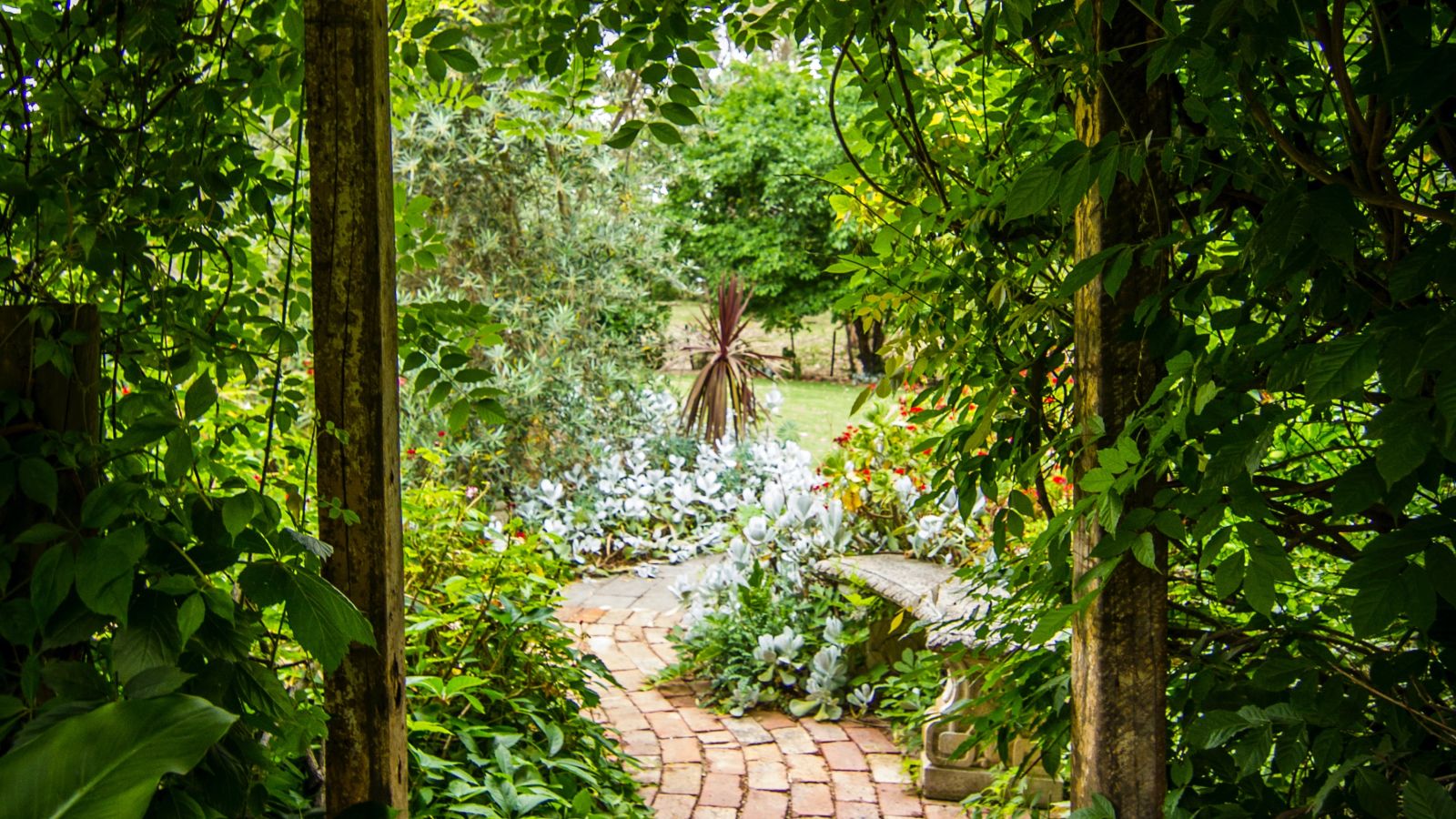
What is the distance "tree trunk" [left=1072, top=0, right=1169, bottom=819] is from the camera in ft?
5.42

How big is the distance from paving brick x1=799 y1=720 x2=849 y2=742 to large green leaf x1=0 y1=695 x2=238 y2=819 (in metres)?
3.41

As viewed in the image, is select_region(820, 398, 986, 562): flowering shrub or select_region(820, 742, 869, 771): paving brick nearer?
select_region(820, 742, 869, 771): paving brick

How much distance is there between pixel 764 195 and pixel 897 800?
12.6 meters

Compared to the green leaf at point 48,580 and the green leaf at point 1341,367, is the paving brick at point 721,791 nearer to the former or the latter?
the green leaf at point 48,580

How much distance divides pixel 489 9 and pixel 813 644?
512 centimetres

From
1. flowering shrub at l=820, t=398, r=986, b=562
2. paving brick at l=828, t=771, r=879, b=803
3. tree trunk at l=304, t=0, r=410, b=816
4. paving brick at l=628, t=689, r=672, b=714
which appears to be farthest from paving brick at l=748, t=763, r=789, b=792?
tree trunk at l=304, t=0, r=410, b=816

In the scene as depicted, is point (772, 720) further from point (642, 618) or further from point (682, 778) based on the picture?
point (642, 618)

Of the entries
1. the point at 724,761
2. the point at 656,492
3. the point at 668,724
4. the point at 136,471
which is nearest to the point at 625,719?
the point at 668,724

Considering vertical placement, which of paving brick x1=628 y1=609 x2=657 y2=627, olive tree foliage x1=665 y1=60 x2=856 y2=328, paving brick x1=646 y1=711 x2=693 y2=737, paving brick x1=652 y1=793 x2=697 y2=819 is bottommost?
paving brick x1=646 y1=711 x2=693 y2=737

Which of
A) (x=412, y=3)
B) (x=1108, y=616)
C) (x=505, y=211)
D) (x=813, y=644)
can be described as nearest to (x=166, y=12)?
(x=412, y=3)

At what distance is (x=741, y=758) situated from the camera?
3.92m

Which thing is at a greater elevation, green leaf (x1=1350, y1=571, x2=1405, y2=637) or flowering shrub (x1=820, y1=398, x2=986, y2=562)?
green leaf (x1=1350, y1=571, x2=1405, y2=637)

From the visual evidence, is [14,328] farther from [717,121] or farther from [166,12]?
[717,121]

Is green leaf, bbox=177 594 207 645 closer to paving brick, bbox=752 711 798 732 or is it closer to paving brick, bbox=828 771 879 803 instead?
paving brick, bbox=828 771 879 803
